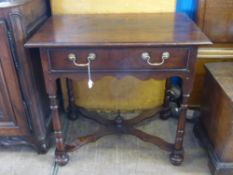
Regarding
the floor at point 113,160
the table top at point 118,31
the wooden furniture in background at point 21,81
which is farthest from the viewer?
the floor at point 113,160

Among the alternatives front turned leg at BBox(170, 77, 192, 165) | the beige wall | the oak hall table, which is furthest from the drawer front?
the beige wall

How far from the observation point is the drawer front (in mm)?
1163

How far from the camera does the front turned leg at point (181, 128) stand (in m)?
1.26

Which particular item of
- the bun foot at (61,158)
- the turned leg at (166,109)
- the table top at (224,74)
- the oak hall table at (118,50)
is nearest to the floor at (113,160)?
the bun foot at (61,158)

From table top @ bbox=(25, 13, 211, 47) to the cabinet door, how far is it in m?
0.19

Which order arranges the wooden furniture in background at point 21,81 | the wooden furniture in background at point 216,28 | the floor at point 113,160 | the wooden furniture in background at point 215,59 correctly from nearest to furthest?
the wooden furniture in background at point 21,81 < the wooden furniture in background at point 215,59 < the floor at point 113,160 < the wooden furniture in background at point 216,28

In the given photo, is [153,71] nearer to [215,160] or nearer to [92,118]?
[215,160]

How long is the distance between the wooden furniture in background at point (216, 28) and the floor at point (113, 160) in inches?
21.2

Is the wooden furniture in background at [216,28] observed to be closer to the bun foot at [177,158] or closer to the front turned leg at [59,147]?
the bun foot at [177,158]

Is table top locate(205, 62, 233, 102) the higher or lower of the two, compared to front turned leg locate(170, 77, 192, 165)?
higher

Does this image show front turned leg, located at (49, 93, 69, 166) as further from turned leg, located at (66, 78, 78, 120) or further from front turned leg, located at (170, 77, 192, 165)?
front turned leg, located at (170, 77, 192, 165)

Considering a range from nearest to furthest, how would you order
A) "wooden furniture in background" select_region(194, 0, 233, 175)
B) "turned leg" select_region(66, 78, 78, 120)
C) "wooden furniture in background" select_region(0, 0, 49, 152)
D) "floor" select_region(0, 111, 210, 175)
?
1. "wooden furniture in background" select_region(0, 0, 49, 152)
2. "wooden furniture in background" select_region(194, 0, 233, 175)
3. "floor" select_region(0, 111, 210, 175)
4. "turned leg" select_region(66, 78, 78, 120)

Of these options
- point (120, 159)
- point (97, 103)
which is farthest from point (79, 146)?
point (97, 103)

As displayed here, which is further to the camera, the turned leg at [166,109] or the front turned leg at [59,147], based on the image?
the turned leg at [166,109]
